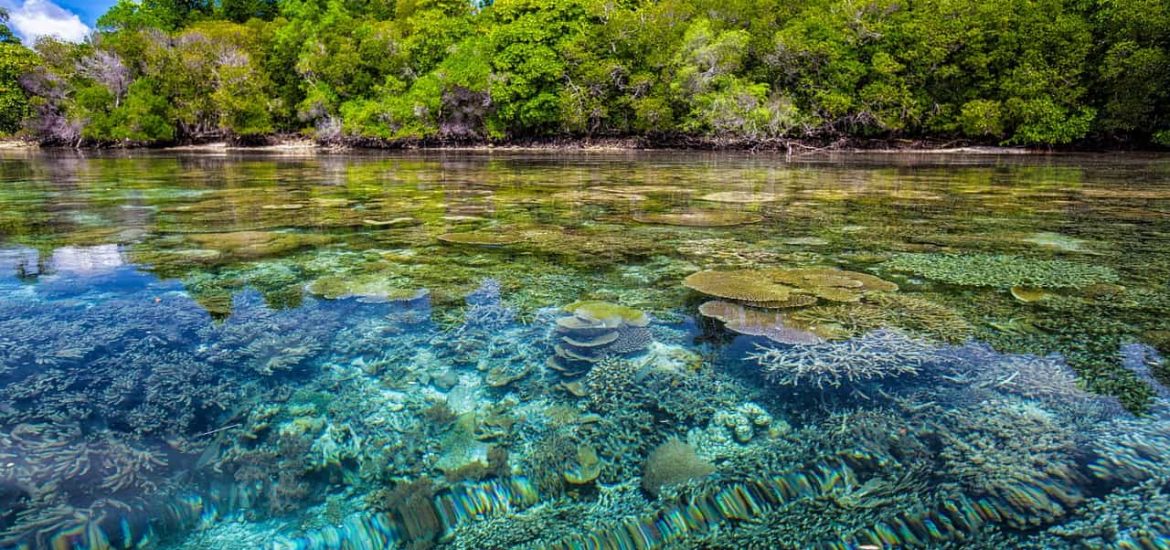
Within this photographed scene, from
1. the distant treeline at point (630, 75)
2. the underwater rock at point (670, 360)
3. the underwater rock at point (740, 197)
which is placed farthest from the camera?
the distant treeline at point (630, 75)

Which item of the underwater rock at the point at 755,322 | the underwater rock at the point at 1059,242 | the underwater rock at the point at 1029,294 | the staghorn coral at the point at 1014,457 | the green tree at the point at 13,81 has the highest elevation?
the green tree at the point at 13,81

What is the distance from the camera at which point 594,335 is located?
2789 mm

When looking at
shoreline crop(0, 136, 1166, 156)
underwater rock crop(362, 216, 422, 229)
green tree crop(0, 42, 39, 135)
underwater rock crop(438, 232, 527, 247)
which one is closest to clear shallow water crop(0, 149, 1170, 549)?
underwater rock crop(438, 232, 527, 247)

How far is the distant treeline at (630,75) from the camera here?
25828 millimetres

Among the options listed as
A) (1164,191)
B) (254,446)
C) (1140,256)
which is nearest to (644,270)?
(254,446)

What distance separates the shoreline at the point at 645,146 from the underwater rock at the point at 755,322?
25485 mm

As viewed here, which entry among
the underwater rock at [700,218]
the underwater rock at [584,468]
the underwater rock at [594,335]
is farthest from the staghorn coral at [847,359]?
the underwater rock at [700,218]

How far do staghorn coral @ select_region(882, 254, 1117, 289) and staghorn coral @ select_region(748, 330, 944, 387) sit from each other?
137cm

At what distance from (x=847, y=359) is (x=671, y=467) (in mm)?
1081

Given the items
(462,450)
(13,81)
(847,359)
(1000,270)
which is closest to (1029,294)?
(1000,270)

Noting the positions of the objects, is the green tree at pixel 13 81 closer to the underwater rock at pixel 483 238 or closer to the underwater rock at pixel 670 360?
the underwater rock at pixel 483 238

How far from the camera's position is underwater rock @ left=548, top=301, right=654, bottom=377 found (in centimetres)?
252

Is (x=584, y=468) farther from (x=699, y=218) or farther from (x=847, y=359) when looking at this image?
(x=699, y=218)

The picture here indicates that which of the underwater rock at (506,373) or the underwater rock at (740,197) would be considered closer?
the underwater rock at (506,373)
